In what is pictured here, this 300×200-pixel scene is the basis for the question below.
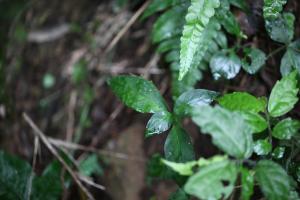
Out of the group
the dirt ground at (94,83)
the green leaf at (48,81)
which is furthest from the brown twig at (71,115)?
the green leaf at (48,81)

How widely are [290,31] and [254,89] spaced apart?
1.17 ft

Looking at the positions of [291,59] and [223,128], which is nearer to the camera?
[223,128]

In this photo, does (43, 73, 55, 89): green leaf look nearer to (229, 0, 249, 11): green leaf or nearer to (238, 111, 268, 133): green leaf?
(229, 0, 249, 11): green leaf

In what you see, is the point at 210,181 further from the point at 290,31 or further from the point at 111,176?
the point at 111,176

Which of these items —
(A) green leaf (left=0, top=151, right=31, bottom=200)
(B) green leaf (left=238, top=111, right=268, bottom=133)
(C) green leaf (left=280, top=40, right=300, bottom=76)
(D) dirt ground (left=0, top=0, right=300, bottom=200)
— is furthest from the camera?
(D) dirt ground (left=0, top=0, right=300, bottom=200)

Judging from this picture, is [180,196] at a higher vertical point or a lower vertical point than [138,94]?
lower

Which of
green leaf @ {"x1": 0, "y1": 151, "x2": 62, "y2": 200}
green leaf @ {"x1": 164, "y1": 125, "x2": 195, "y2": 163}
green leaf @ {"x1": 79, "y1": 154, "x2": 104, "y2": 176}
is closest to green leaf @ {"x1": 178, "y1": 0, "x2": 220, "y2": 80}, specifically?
green leaf @ {"x1": 164, "y1": 125, "x2": 195, "y2": 163}

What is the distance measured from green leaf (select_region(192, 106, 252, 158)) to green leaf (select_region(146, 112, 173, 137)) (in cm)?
30

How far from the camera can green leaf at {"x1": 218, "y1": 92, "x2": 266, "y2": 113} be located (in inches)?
43.0

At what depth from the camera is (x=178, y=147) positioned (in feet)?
3.84

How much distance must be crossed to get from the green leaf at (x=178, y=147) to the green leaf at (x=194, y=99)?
7 cm

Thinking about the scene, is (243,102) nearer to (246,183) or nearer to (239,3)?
(246,183)

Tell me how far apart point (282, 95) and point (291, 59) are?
28 centimetres

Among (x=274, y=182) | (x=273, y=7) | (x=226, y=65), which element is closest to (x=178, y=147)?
(x=274, y=182)
